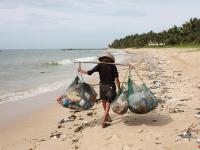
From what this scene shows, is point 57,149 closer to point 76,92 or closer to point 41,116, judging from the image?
point 76,92

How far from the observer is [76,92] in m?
7.22

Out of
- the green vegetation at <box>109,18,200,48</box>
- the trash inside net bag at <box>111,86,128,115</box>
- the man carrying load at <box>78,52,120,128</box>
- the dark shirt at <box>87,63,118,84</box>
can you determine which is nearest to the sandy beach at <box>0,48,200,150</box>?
the trash inside net bag at <box>111,86,128,115</box>

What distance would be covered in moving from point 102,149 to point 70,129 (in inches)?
69.9

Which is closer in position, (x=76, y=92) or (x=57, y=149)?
(x=57, y=149)

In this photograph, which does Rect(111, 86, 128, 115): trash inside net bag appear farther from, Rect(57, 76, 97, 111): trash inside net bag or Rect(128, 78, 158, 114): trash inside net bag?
Rect(57, 76, 97, 111): trash inside net bag

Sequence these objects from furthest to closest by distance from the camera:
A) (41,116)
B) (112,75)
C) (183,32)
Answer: (183,32), (41,116), (112,75)

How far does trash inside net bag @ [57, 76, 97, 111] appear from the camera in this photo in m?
7.11

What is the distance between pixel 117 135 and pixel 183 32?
248 ft

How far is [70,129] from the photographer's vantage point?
7180 mm

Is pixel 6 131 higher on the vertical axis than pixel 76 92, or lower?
lower

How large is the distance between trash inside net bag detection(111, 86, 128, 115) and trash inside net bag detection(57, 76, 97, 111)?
611mm

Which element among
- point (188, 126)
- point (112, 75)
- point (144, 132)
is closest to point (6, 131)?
point (112, 75)

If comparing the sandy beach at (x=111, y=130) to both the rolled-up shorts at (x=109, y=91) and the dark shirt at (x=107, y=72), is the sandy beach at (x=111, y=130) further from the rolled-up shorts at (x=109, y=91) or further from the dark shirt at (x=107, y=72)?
the dark shirt at (x=107, y=72)

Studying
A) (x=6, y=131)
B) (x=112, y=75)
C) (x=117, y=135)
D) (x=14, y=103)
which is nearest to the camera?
(x=117, y=135)
